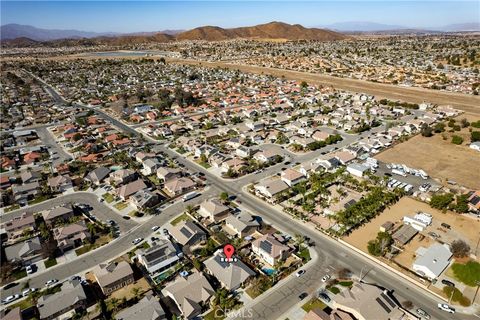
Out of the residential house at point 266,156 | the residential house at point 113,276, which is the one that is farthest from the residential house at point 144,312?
the residential house at point 266,156

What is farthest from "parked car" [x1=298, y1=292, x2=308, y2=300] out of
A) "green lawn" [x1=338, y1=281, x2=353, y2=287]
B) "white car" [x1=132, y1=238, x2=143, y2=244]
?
"white car" [x1=132, y1=238, x2=143, y2=244]

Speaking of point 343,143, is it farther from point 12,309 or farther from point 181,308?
point 12,309

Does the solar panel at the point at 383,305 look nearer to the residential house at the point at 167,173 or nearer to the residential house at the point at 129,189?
A: the residential house at the point at 167,173

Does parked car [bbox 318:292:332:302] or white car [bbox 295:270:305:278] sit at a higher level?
white car [bbox 295:270:305:278]

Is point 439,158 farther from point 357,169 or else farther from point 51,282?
point 51,282

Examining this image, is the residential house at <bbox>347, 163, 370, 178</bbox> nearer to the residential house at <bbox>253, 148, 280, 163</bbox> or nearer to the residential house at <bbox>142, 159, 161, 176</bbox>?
the residential house at <bbox>253, 148, 280, 163</bbox>

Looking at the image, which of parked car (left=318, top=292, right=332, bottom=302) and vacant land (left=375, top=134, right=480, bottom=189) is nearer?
parked car (left=318, top=292, right=332, bottom=302)
